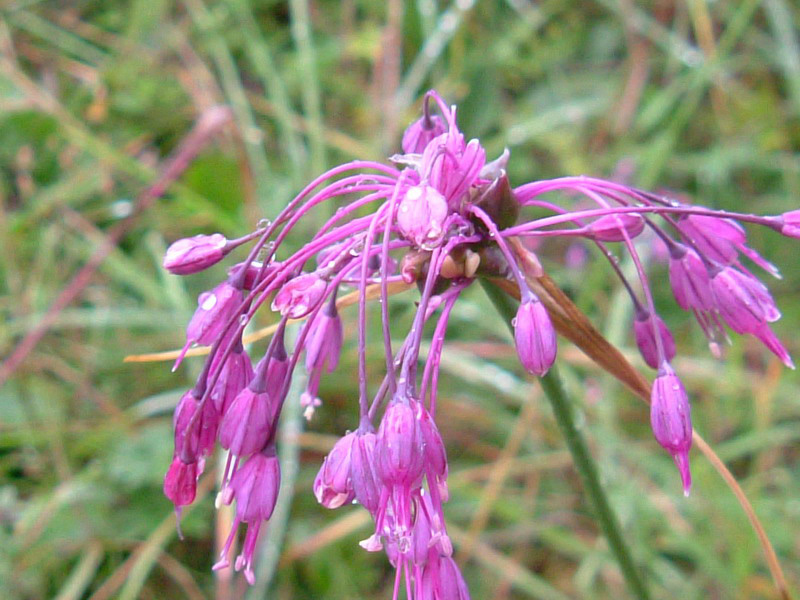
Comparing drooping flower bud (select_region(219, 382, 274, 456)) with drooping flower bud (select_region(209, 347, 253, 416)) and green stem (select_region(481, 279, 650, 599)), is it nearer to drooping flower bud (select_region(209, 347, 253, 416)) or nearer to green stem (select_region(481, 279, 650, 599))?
drooping flower bud (select_region(209, 347, 253, 416))

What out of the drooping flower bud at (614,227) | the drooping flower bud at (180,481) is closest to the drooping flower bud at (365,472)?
the drooping flower bud at (180,481)

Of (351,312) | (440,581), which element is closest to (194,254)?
(440,581)

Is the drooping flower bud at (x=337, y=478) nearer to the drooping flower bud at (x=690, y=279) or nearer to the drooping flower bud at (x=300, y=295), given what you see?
the drooping flower bud at (x=300, y=295)

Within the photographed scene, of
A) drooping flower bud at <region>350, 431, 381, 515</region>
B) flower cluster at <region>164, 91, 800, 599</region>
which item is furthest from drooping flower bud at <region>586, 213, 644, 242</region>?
drooping flower bud at <region>350, 431, 381, 515</region>

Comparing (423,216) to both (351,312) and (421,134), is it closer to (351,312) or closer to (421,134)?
(421,134)

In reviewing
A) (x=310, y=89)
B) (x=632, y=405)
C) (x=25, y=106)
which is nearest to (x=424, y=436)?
(x=632, y=405)

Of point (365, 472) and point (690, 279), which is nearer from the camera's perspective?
point (365, 472)
